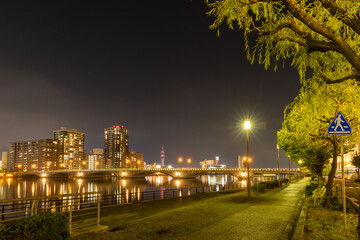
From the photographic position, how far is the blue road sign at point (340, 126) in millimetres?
8250

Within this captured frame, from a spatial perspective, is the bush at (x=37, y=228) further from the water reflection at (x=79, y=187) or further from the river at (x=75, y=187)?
the river at (x=75, y=187)

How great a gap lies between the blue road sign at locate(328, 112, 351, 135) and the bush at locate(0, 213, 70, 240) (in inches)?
338

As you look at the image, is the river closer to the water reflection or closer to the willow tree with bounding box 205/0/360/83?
the water reflection

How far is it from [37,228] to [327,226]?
33.2 feet

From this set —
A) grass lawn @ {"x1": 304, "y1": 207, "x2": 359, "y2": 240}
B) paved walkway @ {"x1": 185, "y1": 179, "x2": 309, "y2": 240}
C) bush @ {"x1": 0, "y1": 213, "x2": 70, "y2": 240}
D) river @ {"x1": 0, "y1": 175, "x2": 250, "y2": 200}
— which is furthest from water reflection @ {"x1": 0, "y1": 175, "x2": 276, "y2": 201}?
bush @ {"x1": 0, "y1": 213, "x2": 70, "y2": 240}

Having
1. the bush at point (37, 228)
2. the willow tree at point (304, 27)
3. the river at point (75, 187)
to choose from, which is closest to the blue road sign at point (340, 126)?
the willow tree at point (304, 27)

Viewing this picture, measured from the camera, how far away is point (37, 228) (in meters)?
6.77

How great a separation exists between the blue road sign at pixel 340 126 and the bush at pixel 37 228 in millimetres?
8591

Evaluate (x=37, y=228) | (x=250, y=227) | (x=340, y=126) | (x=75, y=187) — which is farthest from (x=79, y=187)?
(x=340, y=126)

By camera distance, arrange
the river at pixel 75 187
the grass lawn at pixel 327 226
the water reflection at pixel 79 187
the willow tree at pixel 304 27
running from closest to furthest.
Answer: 1. the willow tree at pixel 304 27
2. the grass lawn at pixel 327 226
3. the water reflection at pixel 79 187
4. the river at pixel 75 187

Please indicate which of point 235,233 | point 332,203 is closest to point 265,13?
point 235,233

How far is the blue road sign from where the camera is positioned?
8250 millimetres

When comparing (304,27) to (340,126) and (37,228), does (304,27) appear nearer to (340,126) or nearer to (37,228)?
(340,126)

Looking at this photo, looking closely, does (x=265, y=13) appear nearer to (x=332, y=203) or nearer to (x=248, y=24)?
(x=248, y=24)
